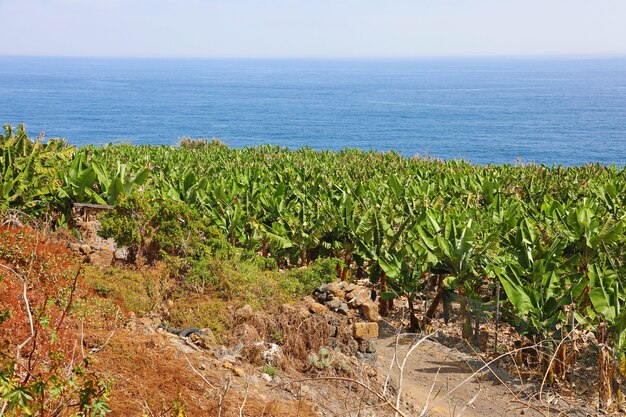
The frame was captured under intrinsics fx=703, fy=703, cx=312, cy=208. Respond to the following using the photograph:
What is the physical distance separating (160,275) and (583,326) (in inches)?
241

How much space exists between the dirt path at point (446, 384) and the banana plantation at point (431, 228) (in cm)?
61

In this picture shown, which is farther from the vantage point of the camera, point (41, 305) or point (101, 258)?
point (101, 258)

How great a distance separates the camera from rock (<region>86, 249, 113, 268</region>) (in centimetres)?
1130

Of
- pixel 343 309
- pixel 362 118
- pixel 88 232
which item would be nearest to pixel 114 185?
pixel 88 232

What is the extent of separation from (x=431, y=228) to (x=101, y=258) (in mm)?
5396

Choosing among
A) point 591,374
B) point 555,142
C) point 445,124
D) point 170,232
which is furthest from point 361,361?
point 445,124

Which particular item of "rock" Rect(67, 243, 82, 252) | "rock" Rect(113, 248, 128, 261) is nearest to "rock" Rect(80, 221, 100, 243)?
"rock" Rect(113, 248, 128, 261)

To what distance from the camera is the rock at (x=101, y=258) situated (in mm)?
11297

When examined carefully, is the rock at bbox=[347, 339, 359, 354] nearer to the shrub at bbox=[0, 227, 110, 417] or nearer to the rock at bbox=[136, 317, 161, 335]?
the rock at bbox=[136, 317, 161, 335]

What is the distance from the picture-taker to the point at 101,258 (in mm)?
11508

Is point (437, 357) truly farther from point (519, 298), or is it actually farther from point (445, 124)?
point (445, 124)

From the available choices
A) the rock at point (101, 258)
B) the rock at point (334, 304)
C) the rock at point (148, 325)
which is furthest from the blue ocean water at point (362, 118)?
the rock at point (148, 325)

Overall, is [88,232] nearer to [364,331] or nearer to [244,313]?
[244,313]

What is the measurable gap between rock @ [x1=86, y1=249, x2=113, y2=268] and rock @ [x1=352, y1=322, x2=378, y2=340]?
429 centimetres
